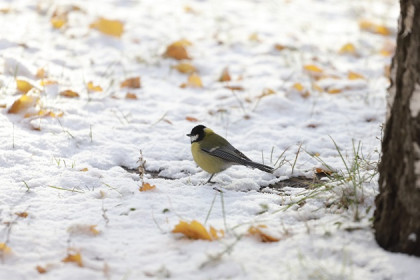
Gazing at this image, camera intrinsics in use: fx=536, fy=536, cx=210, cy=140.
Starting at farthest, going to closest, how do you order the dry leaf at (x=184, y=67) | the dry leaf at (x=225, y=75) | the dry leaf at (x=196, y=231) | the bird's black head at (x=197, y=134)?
the dry leaf at (x=184, y=67)
the dry leaf at (x=225, y=75)
the bird's black head at (x=197, y=134)
the dry leaf at (x=196, y=231)

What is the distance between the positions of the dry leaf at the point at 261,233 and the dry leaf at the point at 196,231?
157 millimetres

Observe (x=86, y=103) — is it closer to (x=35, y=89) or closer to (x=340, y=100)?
(x=35, y=89)

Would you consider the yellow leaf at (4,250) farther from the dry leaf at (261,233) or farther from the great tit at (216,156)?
the great tit at (216,156)

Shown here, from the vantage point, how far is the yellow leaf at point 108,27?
6965 millimetres

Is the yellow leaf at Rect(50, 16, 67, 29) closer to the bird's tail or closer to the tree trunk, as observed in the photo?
the bird's tail

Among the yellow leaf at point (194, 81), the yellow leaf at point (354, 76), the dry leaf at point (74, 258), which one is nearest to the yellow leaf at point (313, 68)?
the yellow leaf at point (354, 76)

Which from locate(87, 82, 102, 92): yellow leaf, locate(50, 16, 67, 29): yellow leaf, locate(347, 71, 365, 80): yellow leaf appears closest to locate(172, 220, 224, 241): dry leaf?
locate(87, 82, 102, 92): yellow leaf

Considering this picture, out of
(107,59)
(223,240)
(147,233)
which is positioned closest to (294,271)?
(223,240)

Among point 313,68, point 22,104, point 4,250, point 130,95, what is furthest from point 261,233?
point 313,68

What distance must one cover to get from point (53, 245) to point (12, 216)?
41 cm

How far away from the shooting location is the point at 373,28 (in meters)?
8.37

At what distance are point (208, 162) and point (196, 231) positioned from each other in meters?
1.08

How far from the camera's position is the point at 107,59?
6289 millimetres

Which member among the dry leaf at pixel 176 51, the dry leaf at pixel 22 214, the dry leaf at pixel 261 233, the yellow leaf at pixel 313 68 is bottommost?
the dry leaf at pixel 22 214
